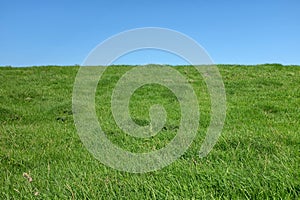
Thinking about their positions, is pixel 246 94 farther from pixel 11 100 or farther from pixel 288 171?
pixel 288 171

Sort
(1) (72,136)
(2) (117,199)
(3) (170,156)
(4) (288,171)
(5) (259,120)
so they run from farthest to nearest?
(5) (259,120) < (1) (72,136) < (3) (170,156) < (4) (288,171) < (2) (117,199)

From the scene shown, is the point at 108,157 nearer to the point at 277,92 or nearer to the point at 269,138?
the point at 269,138

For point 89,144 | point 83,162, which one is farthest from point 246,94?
point 83,162

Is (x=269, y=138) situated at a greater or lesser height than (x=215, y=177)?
greater

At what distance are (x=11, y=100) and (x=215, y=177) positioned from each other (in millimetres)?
11702

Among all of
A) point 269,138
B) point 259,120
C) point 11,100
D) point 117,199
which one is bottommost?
point 117,199

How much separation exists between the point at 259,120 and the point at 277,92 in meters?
5.50

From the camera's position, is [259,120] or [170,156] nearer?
[170,156]

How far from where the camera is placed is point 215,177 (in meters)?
3.79

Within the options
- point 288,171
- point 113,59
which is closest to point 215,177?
point 288,171

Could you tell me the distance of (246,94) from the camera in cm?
1392

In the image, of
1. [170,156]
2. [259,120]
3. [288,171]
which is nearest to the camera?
[288,171]

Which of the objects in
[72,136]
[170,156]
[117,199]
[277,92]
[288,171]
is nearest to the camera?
[117,199]

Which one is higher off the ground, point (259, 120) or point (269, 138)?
point (259, 120)
